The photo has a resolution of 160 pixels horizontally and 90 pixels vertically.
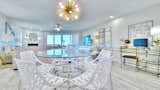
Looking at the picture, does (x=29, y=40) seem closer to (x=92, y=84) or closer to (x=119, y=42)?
(x=119, y=42)

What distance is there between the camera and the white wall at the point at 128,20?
504 centimetres

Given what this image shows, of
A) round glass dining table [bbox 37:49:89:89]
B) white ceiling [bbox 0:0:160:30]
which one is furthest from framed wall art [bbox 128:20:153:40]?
round glass dining table [bbox 37:49:89:89]

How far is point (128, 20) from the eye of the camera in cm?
654

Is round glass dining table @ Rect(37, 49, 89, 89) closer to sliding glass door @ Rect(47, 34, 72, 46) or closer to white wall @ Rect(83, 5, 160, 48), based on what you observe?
white wall @ Rect(83, 5, 160, 48)

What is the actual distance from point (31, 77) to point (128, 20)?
583 cm

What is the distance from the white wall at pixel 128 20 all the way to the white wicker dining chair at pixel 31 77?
15.4 ft

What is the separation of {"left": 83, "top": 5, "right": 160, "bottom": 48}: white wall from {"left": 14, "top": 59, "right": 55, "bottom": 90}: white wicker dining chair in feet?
15.4

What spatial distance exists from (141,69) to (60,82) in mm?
4335

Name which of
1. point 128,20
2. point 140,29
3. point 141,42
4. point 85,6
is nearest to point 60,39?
point 128,20

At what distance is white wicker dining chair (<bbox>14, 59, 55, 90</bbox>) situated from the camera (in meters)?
1.78

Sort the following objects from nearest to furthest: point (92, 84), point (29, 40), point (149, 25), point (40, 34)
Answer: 1. point (92, 84)
2. point (149, 25)
3. point (29, 40)
4. point (40, 34)

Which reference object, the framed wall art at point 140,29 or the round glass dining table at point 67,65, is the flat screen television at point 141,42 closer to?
the framed wall art at point 140,29

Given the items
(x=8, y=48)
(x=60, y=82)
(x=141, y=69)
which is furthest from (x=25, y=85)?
(x=8, y=48)

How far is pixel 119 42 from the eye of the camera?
23.8 feet
